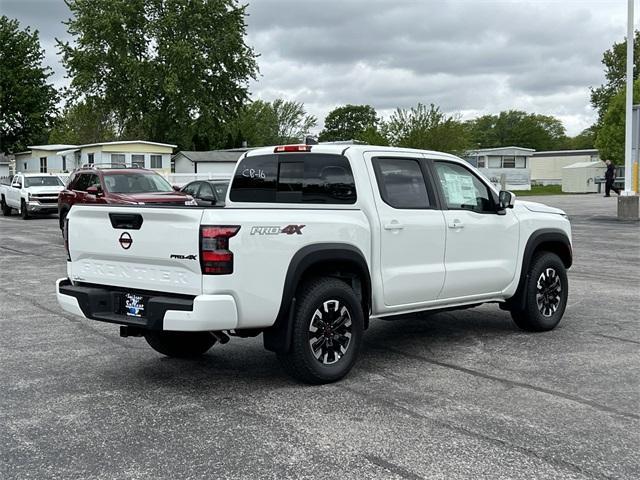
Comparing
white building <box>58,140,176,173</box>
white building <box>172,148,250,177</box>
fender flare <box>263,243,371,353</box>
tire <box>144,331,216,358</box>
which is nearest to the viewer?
fender flare <box>263,243,371,353</box>

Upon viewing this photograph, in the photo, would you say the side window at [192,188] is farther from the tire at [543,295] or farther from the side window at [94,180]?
A: the tire at [543,295]

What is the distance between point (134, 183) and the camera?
18828 mm

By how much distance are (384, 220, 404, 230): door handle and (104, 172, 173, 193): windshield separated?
13.0 m

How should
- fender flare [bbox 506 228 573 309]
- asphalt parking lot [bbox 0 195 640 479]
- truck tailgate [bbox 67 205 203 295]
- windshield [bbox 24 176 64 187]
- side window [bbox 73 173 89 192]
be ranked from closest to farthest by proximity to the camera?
asphalt parking lot [bbox 0 195 640 479] → truck tailgate [bbox 67 205 203 295] → fender flare [bbox 506 228 573 309] → side window [bbox 73 173 89 192] → windshield [bbox 24 176 64 187]

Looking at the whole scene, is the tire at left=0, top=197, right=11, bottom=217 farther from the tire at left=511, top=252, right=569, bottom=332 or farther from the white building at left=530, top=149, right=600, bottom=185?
the white building at left=530, top=149, right=600, bottom=185

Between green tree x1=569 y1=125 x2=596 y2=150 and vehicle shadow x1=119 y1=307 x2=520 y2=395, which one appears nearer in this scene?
vehicle shadow x1=119 y1=307 x2=520 y2=395

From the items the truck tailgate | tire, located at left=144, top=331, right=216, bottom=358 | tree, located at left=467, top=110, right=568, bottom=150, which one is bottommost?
tire, located at left=144, top=331, right=216, bottom=358

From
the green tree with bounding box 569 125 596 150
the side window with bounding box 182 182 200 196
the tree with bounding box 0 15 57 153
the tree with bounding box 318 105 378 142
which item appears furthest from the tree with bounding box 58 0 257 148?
the green tree with bounding box 569 125 596 150

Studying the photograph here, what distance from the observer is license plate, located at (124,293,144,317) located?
5.55 m

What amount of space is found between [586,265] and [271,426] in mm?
9990

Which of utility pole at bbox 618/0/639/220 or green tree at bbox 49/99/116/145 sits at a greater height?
green tree at bbox 49/99/116/145

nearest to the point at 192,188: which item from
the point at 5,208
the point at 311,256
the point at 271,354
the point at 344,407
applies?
the point at 5,208

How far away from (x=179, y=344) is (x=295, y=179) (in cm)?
176

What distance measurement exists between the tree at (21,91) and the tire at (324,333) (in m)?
58.1
